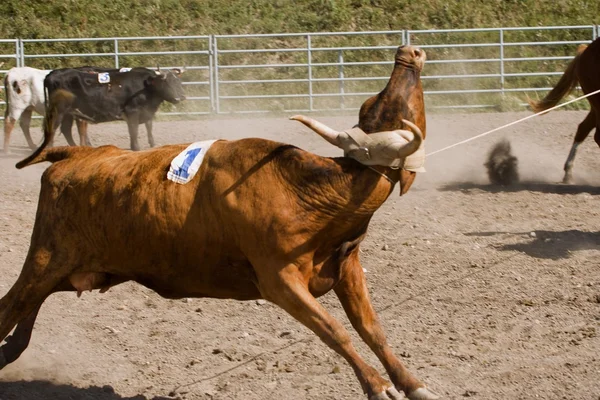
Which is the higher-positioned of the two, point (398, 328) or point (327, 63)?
point (327, 63)

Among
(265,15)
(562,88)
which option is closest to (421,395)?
(562,88)

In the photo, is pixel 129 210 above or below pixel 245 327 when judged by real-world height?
above

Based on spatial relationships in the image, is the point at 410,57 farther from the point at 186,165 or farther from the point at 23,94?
the point at 23,94

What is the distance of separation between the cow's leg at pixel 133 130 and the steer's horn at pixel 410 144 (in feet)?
36.4

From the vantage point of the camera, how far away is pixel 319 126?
4086mm

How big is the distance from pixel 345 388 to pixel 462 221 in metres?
4.02

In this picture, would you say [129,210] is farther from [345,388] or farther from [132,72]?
[132,72]

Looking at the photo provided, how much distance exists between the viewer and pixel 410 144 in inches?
156

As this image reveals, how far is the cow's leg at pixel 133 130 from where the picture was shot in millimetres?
14859

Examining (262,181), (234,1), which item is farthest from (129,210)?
(234,1)

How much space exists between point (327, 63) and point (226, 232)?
14503 mm

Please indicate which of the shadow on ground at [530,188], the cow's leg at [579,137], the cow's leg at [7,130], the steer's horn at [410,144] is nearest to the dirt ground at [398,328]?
the shadow on ground at [530,188]

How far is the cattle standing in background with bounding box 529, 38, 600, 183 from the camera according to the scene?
10.5m

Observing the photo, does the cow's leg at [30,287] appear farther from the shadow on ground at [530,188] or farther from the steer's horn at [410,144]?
the shadow on ground at [530,188]
